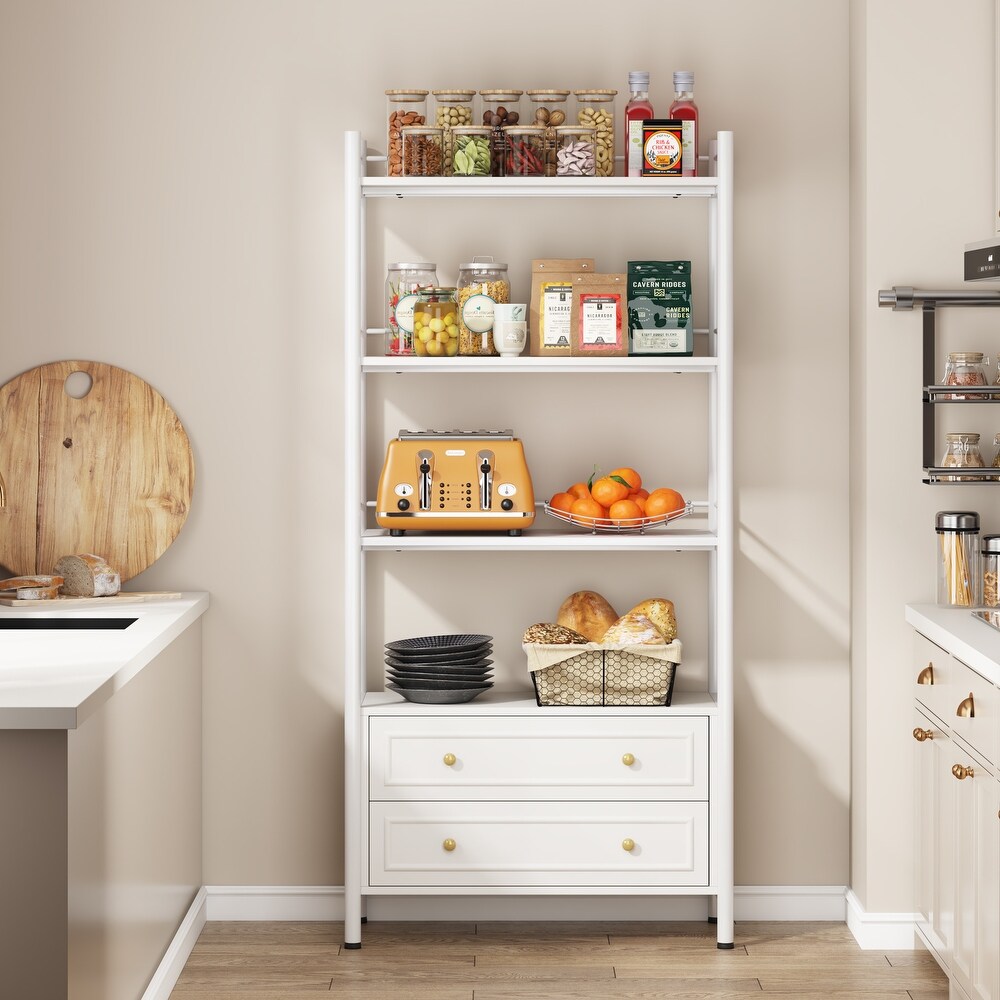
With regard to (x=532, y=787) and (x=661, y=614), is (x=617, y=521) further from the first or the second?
(x=532, y=787)

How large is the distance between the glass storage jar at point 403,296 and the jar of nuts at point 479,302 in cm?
10

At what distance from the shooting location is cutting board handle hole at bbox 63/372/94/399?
300 cm

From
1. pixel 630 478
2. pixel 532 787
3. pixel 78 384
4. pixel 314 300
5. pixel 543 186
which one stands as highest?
pixel 543 186

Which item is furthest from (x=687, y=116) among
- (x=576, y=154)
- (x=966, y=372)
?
(x=966, y=372)

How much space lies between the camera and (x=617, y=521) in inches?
110

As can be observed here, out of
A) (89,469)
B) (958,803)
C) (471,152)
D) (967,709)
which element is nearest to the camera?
(967,709)

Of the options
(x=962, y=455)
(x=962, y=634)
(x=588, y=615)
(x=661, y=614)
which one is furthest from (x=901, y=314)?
(x=588, y=615)

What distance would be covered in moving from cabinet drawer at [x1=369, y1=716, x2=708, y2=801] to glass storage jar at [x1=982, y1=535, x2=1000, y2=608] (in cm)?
71

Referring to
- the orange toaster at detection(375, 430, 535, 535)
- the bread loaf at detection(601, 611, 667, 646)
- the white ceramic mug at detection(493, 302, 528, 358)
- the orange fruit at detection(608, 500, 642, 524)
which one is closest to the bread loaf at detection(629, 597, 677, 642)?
the bread loaf at detection(601, 611, 667, 646)

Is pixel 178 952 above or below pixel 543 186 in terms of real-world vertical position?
below

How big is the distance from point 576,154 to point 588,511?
0.85 metres

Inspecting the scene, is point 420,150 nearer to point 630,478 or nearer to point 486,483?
point 486,483

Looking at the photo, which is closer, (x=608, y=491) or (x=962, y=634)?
(x=962, y=634)

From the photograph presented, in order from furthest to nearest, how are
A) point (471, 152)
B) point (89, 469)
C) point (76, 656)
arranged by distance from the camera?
1. point (89, 469)
2. point (471, 152)
3. point (76, 656)
